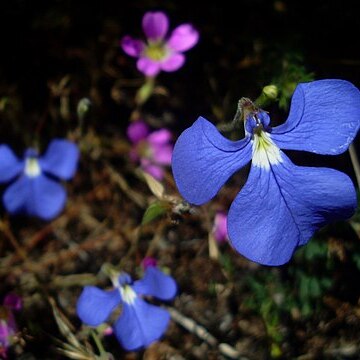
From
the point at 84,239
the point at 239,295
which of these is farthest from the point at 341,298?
the point at 84,239

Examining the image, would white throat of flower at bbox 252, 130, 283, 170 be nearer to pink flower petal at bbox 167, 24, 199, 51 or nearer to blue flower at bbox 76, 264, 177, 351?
blue flower at bbox 76, 264, 177, 351

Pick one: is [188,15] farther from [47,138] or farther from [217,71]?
[47,138]

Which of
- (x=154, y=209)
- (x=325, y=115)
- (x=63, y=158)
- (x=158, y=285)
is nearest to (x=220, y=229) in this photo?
(x=158, y=285)

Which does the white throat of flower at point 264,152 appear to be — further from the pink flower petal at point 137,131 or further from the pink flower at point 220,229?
the pink flower petal at point 137,131

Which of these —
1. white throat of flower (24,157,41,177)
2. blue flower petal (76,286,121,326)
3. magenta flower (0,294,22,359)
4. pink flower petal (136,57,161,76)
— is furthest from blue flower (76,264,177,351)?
pink flower petal (136,57,161,76)

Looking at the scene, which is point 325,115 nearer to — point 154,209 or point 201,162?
point 201,162

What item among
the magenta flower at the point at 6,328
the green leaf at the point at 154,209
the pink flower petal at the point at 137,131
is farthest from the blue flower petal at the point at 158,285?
the pink flower petal at the point at 137,131
